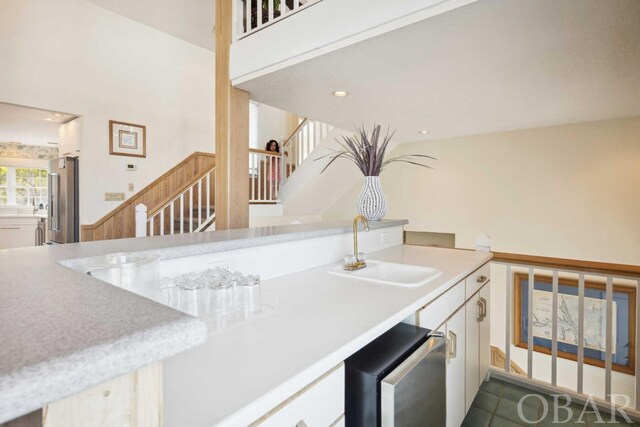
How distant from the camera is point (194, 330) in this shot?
414mm

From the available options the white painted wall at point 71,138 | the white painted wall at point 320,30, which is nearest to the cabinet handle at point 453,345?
the white painted wall at point 320,30

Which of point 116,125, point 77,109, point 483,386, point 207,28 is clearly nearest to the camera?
point 483,386

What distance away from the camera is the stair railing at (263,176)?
5.02m

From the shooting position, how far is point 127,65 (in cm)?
431

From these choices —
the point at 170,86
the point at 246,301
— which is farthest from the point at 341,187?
the point at 246,301

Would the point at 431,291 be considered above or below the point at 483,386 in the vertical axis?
above

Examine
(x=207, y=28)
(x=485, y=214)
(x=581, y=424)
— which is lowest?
(x=581, y=424)

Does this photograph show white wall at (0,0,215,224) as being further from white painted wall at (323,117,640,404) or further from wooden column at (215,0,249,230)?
white painted wall at (323,117,640,404)

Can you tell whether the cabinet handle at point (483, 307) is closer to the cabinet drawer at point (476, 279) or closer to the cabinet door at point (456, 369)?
the cabinet drawer at point (476, 279)

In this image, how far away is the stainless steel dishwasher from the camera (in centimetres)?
90

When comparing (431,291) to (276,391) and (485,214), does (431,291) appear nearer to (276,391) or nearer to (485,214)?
(276,391)

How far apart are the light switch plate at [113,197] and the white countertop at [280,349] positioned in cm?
371

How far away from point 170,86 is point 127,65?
588 mm

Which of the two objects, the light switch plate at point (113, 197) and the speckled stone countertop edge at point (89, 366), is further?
the light switch plate at point (113, 197)
